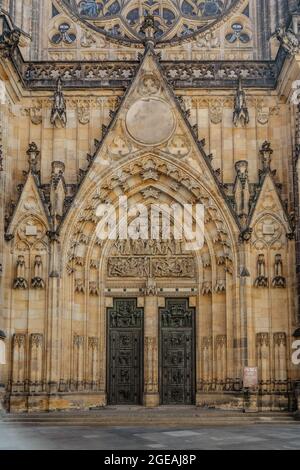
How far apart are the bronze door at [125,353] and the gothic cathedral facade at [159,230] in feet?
0.12

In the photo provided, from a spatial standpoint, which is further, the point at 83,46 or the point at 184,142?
the point at 83,46

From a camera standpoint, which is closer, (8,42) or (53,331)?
(8,42)

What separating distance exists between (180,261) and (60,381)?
4553mm

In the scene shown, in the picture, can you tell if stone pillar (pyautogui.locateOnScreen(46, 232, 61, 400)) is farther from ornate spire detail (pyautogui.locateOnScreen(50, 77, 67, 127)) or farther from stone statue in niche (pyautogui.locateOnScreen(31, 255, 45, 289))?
ornate spire detail (pyautogui.locateOnScreen(50, 77, 67, 127))

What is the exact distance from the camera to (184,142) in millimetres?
20219

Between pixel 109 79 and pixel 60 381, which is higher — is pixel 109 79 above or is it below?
above

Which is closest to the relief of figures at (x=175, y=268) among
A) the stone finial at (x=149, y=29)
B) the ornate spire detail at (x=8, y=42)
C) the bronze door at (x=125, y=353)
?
the bronze door at (x=125, y=353)

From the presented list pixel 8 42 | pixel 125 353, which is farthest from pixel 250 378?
pixel 8 42

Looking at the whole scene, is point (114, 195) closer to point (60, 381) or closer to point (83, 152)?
point (83, 152)

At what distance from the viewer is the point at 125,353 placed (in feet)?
65.6

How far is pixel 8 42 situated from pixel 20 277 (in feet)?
19.4

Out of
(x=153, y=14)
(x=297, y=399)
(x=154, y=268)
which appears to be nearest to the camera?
(x=297, y=399)
